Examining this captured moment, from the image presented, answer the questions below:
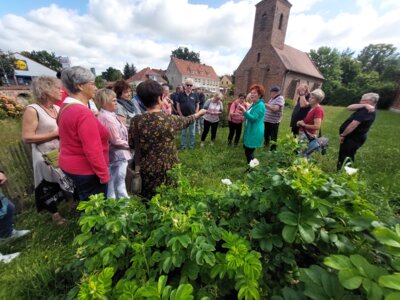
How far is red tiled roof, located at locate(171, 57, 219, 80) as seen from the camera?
182 feet

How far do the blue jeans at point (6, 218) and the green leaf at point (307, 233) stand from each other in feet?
10.4

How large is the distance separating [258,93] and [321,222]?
394cm

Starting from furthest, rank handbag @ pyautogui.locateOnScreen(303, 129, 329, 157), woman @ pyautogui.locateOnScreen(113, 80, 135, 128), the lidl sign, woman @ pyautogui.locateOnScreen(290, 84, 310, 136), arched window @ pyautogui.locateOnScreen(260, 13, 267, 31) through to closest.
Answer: the lidl sign < arched window @ pyautogui.locateOnScreen(260, 13, 267, 31) < woman @ pyautogui.locateOnScreen(290, 84, 310, 136) < handbag @ pyautogui.locateOnScreen(303, 129, 329, 157) < woman @ pyautogui.locateOnScreen(113, 80, 135, 128)

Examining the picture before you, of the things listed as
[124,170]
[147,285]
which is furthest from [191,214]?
[124,170]

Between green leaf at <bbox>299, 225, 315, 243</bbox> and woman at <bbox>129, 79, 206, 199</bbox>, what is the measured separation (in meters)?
1.82

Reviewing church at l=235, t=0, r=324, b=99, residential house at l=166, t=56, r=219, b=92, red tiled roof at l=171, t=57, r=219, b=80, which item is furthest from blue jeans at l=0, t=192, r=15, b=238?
red tiled roof at l=171, t=57, r=219, b=80

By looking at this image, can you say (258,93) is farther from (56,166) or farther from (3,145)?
(3,145)

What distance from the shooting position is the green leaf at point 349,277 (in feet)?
1.95

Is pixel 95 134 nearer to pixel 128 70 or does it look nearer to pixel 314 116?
pixel 314 116

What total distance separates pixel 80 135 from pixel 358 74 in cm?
5908

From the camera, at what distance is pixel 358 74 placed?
146 feet

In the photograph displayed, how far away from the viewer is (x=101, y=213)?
3.61 feet

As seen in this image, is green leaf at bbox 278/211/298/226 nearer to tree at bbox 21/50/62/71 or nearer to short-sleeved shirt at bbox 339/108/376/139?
short-sleeved shirt at bbox 339/108/376/139

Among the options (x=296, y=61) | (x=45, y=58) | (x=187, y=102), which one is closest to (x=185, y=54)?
(x=45, y=58)
